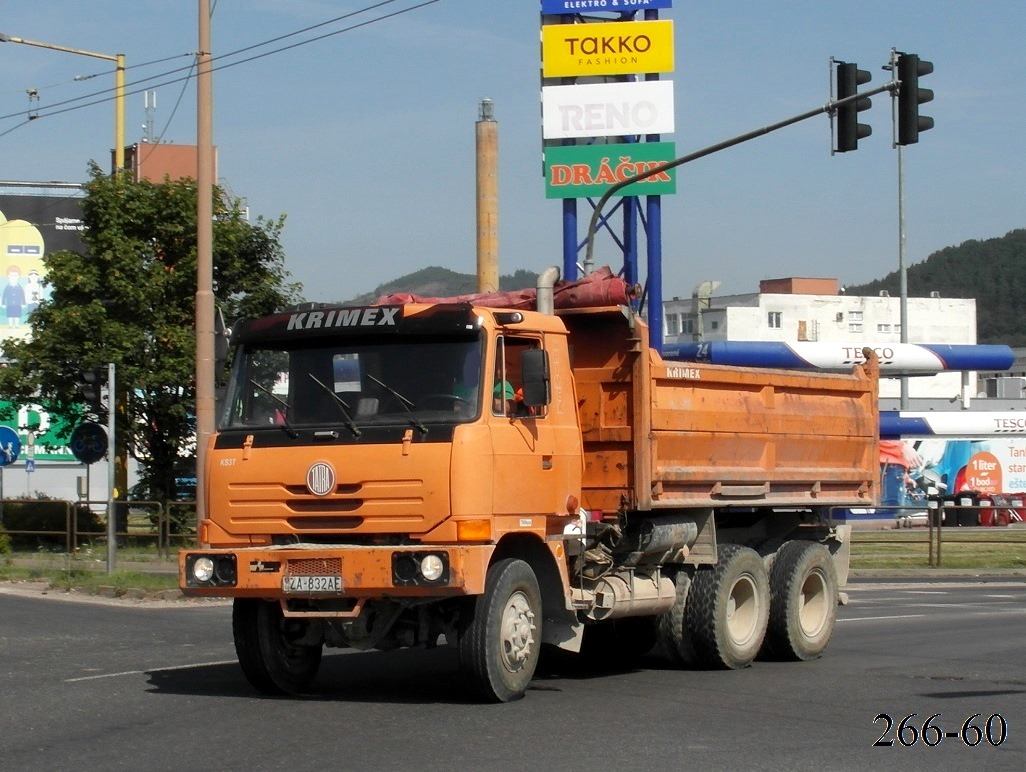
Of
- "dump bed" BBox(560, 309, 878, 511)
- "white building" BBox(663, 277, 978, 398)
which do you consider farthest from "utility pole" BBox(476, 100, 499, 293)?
"white building" BBox(663, 277, 978, 398)

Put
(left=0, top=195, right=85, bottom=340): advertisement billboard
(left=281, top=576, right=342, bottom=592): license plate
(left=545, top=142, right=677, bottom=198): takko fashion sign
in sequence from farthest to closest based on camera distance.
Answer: (left=0, top=195, right=85, bottom=340): advertisement billboard, (left=545, top=142, right=677, bottom=198): takko fashion sign, (left=281, top=576, right=342, bottom=592): license plate

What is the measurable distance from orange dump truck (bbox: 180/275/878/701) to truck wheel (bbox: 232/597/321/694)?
2 cm

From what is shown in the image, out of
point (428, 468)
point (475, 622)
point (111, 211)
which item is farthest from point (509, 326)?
point (111, 211)

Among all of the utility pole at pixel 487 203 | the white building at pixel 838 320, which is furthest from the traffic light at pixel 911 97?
the white building at pixel 838 320

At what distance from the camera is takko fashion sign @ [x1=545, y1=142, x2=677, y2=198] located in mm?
32906

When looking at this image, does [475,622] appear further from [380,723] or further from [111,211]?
[111,211]

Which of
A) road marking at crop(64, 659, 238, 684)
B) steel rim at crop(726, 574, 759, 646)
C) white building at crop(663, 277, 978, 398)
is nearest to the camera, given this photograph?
road marking at crop(64, 659, 238, 684)

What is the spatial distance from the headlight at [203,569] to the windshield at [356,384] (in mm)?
991

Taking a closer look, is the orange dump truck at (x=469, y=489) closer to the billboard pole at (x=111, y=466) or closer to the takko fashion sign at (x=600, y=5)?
the billboard pole at (x=111, y=466)

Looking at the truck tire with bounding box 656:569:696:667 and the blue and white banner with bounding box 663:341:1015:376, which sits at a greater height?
the blue and white banner with bounding box 663:341:1015:376

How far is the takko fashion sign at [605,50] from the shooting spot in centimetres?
3291

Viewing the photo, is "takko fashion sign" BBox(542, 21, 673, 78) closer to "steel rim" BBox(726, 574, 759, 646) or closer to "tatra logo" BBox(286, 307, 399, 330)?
"steel rim" BBox(726, 574, 759, 646)

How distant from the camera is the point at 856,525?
44312mm

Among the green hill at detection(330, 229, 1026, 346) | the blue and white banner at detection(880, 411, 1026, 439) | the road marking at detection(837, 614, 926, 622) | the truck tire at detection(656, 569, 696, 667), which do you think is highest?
the green hill at detection(330, 229, 1026, 346)
